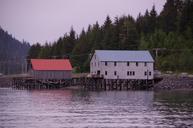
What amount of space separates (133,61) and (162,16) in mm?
30143

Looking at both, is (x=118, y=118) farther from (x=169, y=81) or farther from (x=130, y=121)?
(x=169, y=81)

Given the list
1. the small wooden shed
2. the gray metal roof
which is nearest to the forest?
the gray metal roof

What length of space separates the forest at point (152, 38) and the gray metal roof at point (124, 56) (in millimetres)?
8087

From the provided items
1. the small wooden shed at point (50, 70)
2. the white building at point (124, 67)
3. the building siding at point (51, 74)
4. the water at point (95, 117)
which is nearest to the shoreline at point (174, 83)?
the white building at point (124, 67)

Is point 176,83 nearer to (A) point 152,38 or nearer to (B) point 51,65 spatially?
(A) point 152,38

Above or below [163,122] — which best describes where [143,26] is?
above

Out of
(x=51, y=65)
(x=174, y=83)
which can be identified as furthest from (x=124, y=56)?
(x=51, y=65)

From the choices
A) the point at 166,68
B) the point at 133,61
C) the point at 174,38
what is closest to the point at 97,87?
the point at 133,61

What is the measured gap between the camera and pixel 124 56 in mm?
111062

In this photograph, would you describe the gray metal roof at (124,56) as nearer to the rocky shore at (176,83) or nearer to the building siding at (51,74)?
the rocky shore at (176,83)

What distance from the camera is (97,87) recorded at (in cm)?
Result: 10962

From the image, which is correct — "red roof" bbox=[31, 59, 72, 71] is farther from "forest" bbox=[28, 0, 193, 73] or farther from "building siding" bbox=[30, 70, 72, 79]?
"forest" bbox=[28, 0, 193, 73]

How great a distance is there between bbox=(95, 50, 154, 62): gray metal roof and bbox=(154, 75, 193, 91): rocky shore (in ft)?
16.9

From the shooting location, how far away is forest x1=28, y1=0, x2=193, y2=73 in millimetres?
118938
